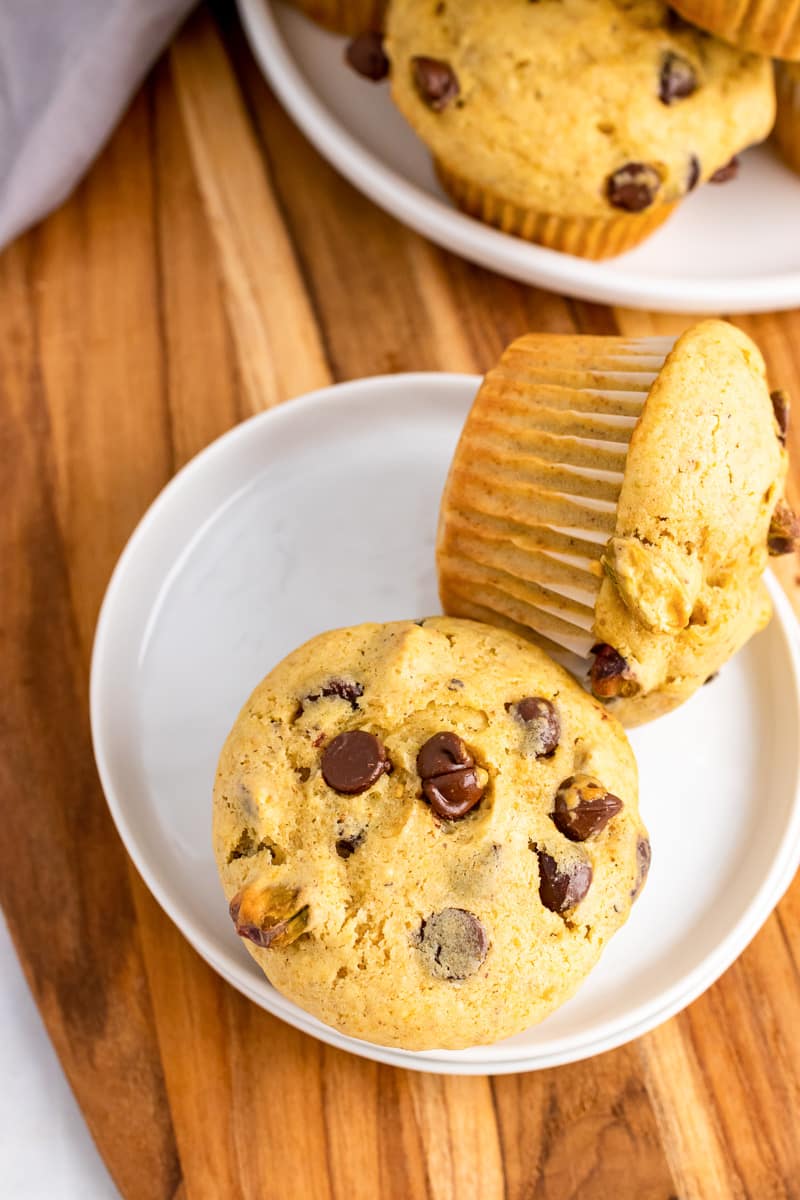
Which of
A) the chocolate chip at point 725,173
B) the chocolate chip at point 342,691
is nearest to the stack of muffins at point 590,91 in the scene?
the chocolate chip at point 725,173

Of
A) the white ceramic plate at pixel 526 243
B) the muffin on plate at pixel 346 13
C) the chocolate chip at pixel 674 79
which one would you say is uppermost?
the chocolate chip at pixel 674 79

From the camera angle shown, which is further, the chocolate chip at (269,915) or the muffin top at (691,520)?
the muffin top at (691,520)

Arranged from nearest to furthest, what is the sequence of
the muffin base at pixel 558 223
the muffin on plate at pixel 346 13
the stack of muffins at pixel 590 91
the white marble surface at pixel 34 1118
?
the white marble surface at pixel 34 1118
the stack of muffins at pixel 590 91
the muffin base at pixel 558 223
the muffin on plate at pixel 346 13

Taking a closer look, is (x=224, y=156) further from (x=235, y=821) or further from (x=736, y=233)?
(x=235, y=821)

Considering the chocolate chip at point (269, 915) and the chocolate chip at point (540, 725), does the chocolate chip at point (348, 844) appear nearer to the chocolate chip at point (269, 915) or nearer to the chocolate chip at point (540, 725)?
the chocolate chip at point (269, 915)

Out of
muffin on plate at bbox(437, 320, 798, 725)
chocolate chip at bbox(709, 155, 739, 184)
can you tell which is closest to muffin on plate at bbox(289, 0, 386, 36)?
chocolate chip at bbox(709, 155, 739, 184)

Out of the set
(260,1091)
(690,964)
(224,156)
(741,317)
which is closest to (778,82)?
(741,317)
